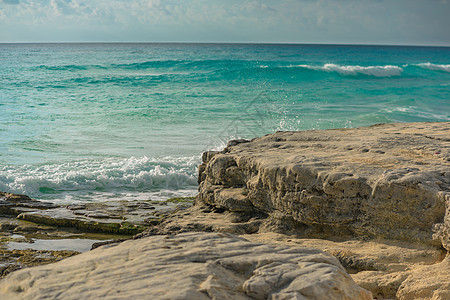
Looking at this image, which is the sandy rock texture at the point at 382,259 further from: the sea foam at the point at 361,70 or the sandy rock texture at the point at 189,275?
the sea foam at the point at 361,70

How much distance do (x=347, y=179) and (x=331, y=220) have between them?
401mm

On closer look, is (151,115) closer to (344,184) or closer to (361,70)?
(344,184)

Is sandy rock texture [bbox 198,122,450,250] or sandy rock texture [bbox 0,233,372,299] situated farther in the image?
sandy rock texture [bbox 198,122,450,250]

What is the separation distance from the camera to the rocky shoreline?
6.77 ft

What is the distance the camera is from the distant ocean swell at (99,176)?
797cm

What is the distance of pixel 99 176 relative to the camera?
27.3 ft

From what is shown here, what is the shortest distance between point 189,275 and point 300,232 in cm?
196

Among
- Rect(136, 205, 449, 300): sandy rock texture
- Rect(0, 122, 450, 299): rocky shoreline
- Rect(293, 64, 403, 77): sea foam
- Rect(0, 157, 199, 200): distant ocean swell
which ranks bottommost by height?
Rect(0, 157, 199, 200): distant ocean swell

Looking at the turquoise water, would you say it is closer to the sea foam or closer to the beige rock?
the sea foam

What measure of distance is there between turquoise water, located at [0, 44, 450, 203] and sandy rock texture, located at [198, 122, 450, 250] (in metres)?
3.48

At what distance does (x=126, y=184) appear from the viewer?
8.26m

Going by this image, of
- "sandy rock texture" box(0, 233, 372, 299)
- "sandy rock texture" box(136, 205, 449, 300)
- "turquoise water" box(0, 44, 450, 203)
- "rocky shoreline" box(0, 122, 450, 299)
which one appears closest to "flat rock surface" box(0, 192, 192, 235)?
"rocky shoreline" box(0, 122, 450, 299)

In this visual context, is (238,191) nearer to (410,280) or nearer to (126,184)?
(410,280)

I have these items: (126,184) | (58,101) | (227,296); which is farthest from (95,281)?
(58,101)
